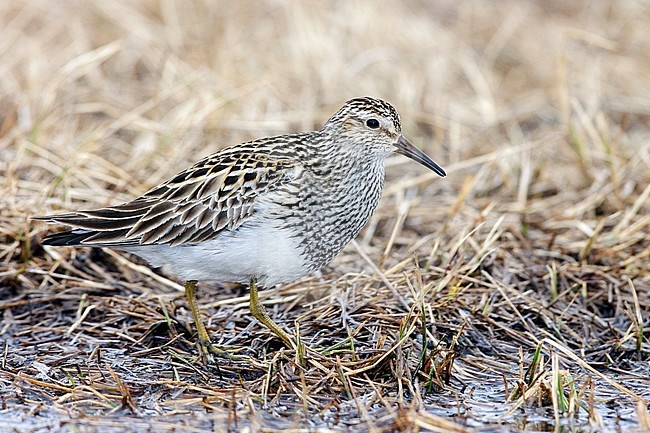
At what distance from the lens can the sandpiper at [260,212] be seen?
18.0ft

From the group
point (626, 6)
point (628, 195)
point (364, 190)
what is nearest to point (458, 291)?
point (364, 190)

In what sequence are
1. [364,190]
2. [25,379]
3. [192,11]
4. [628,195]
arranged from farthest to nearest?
[192,11] < [628,195] < [364,190] < [25,379]

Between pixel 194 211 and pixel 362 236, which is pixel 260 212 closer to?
pixel 194 211

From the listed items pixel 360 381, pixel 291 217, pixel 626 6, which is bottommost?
pixel 360 381

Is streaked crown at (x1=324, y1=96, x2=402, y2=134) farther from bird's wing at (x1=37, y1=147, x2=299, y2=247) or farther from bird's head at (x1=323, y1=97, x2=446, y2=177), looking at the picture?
bird's wing at (x1=37, y1=147, x2=299, y2=247)

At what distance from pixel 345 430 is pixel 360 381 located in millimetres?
589

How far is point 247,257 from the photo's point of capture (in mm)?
5438

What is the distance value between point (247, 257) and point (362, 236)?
227cm

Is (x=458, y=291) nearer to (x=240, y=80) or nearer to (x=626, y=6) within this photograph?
(x=240, y=80)

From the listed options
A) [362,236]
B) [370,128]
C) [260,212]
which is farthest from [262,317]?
[362,236]

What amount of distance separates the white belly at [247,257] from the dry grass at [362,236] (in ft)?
1.48

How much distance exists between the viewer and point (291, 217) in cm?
549

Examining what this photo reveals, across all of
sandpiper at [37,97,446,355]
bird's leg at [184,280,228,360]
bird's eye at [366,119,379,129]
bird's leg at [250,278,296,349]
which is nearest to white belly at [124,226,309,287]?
sandpiper at [37,97,446,355]

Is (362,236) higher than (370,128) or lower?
lower
